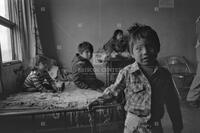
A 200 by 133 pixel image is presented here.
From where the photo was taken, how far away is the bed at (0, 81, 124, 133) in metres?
0.90

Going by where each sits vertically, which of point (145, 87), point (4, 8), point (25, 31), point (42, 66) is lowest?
point (145, 87)

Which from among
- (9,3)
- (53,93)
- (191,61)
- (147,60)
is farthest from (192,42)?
(9,3)

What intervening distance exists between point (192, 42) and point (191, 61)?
0.11 metres

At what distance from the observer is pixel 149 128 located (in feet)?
2.66

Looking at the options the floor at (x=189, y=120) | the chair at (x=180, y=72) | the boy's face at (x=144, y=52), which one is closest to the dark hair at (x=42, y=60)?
the boy's face at (x=144, y=52)

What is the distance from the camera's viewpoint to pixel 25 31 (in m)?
1.08

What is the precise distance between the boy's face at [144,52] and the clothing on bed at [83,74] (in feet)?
0.98

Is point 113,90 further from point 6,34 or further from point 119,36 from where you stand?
point 6,34

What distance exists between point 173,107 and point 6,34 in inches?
43.4

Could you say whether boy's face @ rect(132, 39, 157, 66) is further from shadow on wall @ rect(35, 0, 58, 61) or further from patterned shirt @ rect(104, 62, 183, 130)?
shadow on wall @ rect(35, 0, 58, 61)

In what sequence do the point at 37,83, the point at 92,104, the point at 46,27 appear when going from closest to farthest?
the point at 92,104, the point at 46,27, the point at 37,83

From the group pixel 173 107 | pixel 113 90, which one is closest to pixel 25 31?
pixel 113 90

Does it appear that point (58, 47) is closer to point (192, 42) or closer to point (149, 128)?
point (149, 128)

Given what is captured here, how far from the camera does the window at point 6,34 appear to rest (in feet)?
3.32
